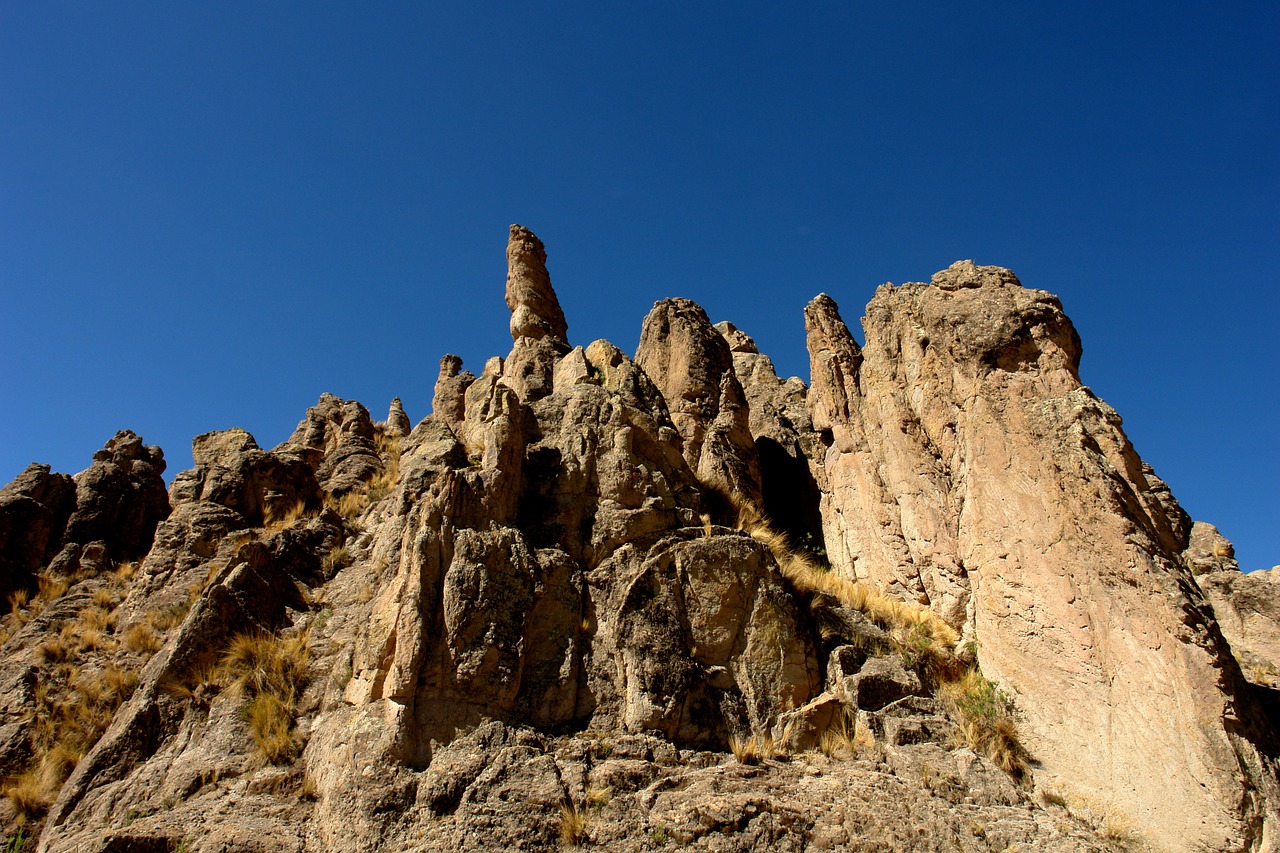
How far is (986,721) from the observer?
363 inches

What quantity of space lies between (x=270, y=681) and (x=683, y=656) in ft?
17.7

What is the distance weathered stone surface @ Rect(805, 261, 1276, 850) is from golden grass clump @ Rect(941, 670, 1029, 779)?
0.20 m

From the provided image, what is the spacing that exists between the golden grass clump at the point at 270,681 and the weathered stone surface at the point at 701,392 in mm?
8022

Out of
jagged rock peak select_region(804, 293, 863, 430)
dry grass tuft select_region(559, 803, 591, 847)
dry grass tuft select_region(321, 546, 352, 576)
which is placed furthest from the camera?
jagged rock peak select_region(804, 293, 863, 430)

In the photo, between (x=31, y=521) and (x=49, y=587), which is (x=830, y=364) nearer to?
(x=49, y=587)

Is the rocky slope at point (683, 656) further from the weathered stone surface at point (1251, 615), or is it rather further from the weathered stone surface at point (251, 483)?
the weathered stone surface at point (251, 483)

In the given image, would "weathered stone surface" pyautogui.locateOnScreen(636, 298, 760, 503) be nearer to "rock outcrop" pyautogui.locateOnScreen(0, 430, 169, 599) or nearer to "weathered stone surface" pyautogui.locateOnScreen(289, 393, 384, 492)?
"weathered stone surface" pyautogui.locateOnScreen(289, 393, 384, 492)

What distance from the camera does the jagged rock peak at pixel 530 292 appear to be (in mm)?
23781

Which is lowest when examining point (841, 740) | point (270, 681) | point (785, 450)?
point (841, 740)

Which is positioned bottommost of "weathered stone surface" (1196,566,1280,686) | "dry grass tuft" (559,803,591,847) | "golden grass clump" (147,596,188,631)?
"dry grass tuft" (559,803,591,847)

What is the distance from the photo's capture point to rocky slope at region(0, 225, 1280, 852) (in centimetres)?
758

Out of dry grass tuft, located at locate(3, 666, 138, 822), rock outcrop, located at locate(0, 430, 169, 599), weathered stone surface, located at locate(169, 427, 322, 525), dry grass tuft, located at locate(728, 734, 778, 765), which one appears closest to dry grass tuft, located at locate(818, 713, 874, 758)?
dry grass tuft, located at locate(728, 734, 778, 765)

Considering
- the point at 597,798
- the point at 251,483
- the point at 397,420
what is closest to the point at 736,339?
the point at 397,420

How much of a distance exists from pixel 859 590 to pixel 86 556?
626 inches
